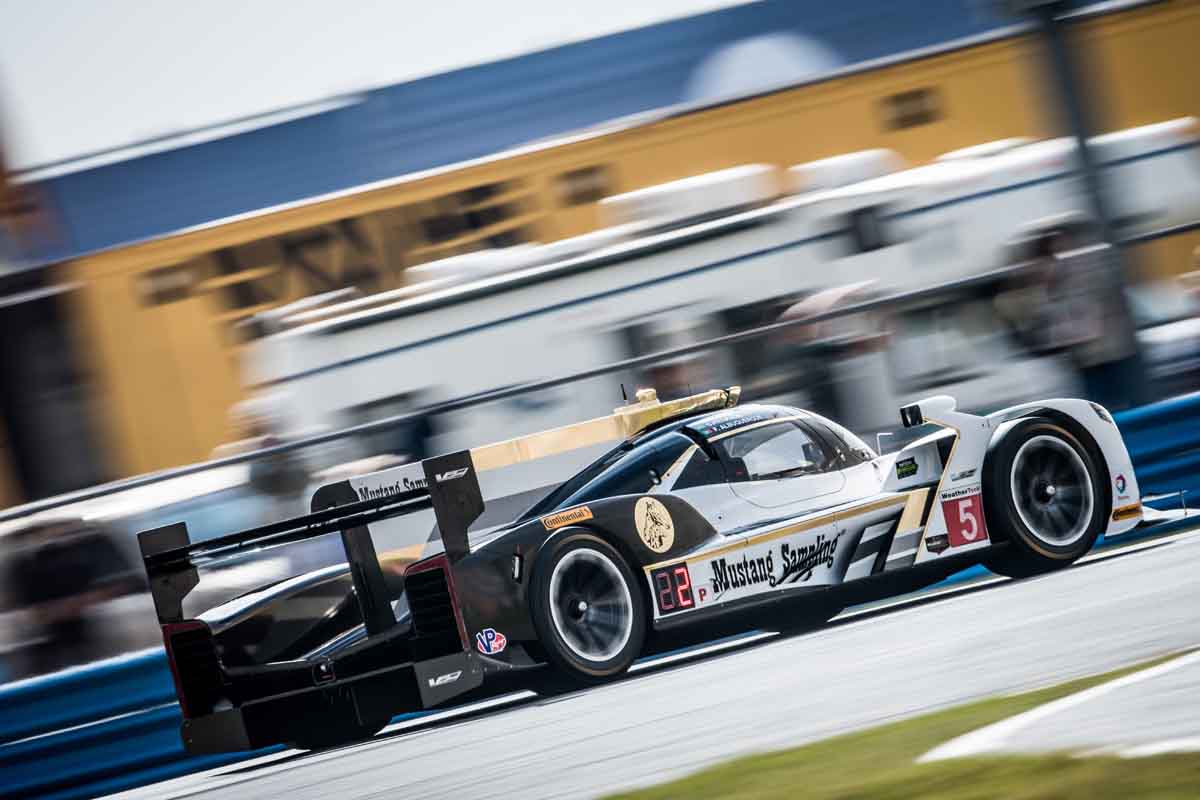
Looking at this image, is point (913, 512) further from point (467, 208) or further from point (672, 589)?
point (467, 208)

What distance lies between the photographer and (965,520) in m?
6.74

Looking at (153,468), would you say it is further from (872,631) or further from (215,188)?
(872,631)

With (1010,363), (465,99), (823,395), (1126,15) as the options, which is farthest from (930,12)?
(823,395)

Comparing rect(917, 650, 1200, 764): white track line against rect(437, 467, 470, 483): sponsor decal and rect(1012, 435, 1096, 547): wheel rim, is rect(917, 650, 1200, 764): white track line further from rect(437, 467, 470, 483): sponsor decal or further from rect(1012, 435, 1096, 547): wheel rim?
rect(437, 467, 470, 483): sponsor decal

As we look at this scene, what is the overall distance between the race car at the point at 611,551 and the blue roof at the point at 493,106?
6.16 meters

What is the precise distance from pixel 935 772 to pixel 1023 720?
0.54 m

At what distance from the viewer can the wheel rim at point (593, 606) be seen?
5.99m

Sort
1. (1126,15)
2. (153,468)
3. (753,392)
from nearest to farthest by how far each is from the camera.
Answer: (753,392)
(1126,15)
(153,468)

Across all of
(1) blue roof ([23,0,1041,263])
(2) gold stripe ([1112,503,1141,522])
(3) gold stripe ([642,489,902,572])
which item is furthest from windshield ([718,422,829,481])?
(1) blue roof ([23,0,1041,263])

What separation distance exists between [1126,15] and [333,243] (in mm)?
5748

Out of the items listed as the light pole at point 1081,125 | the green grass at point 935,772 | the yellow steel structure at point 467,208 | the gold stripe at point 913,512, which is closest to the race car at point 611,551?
the gold stripe at point 913,512

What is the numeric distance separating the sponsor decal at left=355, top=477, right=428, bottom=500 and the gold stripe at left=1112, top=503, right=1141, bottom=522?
3.01 m

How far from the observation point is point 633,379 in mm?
8398

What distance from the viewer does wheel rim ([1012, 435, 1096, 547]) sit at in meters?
6.87
